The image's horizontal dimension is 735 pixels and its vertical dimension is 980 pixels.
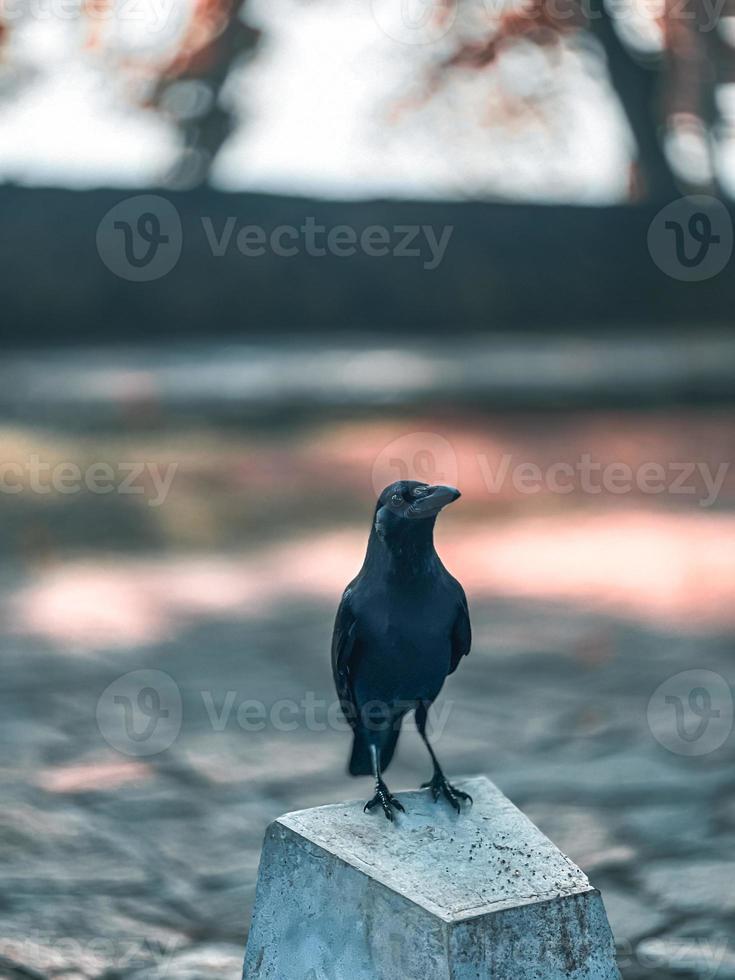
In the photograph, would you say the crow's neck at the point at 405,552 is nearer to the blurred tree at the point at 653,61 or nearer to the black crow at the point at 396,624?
the black crow at the point at 396,624

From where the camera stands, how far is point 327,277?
27.6ft

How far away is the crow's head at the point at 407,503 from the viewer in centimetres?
172

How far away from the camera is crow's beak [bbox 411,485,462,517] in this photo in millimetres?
1704

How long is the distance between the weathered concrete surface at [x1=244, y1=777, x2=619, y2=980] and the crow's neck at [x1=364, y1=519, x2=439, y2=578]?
0.41 metres

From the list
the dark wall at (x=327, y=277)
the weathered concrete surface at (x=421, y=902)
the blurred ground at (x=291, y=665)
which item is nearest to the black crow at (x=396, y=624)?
the weathered concrete surface at (x=421, y=902)

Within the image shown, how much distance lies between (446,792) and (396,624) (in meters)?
0.34

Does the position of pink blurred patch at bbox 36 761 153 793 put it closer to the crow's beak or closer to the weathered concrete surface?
the weathered concrete surface

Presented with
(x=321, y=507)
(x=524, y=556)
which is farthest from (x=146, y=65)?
(x=524, y=556)

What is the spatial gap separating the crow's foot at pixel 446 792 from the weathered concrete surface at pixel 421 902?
0.02 meters

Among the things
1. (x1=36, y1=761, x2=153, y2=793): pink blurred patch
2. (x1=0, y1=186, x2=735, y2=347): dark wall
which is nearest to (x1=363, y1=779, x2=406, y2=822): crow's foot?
(x1=36, y1=761, x2=153, y2=793): pink blurred patch

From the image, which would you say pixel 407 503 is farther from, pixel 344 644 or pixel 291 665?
pixel 291 665

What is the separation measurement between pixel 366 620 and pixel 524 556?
3.59 m

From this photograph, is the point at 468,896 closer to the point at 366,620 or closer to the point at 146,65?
the point at 366,620

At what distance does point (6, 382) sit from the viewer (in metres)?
7.58
